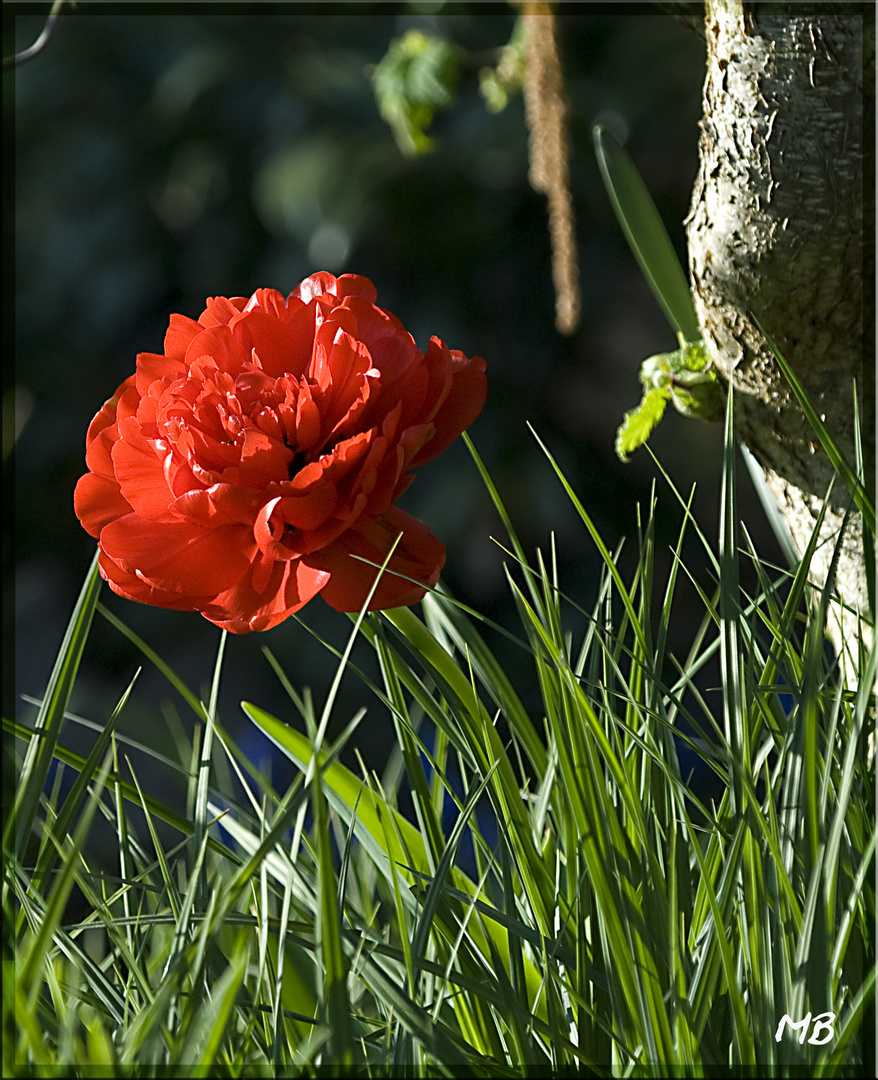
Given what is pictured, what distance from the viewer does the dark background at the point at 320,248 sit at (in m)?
0.90

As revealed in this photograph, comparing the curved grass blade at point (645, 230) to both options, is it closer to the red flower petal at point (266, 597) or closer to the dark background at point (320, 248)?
the red flower petal at point (266, 597)

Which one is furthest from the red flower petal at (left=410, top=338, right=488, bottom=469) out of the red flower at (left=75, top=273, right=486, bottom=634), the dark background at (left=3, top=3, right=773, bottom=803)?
the dark background at (left=3, top=3, right=773, bottom=803)

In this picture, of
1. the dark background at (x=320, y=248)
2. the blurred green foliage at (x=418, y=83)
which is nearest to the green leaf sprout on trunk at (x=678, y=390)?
the blurred green foliage at (x=418, y=83)

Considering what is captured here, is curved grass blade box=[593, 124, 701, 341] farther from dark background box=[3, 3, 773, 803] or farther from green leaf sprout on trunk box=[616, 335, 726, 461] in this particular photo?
dark background box=[3, 3, 773, 803]

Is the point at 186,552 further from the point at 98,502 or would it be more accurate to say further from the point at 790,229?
the point at 790,229

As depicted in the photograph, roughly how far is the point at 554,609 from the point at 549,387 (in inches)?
31.1

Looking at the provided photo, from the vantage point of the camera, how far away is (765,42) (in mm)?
230

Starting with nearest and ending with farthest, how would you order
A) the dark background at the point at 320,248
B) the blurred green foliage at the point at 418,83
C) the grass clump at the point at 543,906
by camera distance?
the grass clump at the point at 543,906 → the blurred green foliage at the point at 418,83 → the dark background at the point at 320,248

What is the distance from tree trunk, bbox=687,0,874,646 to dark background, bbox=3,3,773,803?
0.51 meters

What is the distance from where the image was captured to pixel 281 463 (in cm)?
19

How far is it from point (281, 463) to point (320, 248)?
0.78 metres

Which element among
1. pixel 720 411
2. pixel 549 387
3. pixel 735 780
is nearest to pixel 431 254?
pixel 549 387

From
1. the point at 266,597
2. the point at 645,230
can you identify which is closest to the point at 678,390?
the point at 645,230

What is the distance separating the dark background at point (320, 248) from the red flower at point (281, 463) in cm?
59
